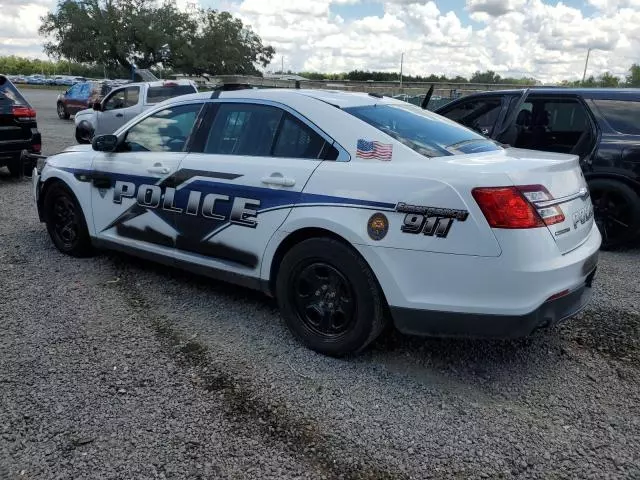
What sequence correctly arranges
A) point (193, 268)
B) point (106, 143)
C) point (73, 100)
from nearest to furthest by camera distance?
1. point (193, 268)
2. point (106, 143)
3. point (73, 100)

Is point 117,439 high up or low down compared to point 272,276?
down

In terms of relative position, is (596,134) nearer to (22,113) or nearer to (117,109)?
(22,113)

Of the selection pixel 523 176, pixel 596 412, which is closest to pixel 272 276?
pixel 523 176

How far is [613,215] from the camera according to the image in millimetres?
5832

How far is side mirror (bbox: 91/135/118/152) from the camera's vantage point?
464 centimetres

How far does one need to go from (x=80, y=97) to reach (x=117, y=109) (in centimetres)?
1029

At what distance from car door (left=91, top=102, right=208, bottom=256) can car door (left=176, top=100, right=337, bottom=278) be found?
0.52 ft

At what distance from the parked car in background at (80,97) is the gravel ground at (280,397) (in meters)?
19.1

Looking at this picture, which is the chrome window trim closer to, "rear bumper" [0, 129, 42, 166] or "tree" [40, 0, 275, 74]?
"rear bumper" [0, 129, 42, 166]

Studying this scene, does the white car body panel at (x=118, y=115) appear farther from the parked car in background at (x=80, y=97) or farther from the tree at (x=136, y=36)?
the tree at (x=136, y=36)

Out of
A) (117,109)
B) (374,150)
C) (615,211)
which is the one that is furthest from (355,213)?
(117,109)

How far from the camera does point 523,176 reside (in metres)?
2.87

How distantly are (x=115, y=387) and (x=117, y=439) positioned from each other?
493mm

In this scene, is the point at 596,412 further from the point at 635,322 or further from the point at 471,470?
the point at 635,322
